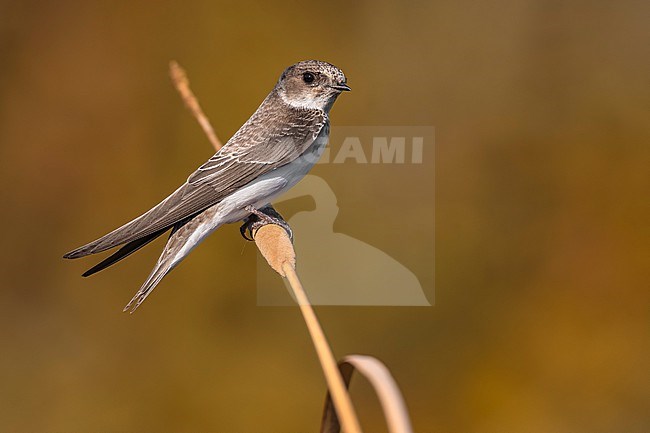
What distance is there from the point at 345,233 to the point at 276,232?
106 cm

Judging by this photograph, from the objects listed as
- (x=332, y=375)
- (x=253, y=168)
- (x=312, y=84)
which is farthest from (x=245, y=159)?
(x=332, y=375)

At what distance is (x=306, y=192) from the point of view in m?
1.84

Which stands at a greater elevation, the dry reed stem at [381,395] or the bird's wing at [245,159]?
the bird's wing at [245,159]

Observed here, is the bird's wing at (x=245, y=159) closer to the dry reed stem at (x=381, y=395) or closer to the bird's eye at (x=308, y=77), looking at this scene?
the bird's eye at (x=308, y=77)

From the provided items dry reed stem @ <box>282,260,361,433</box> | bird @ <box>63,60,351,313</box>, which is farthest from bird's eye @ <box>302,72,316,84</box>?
dry reed stem @ <box>282,260,361,433</box>

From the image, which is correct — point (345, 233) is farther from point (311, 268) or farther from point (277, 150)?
point (277, 150)

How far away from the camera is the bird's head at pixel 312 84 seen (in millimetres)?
1514

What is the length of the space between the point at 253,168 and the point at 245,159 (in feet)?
0.10

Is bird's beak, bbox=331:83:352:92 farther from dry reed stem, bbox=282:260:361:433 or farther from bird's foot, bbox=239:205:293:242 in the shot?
dry reed stem, bbox=282:260:361:433

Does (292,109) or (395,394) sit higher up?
(292,109)

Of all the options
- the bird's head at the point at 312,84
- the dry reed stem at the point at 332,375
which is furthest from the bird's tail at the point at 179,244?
the dry reed stem at the point at 332,375

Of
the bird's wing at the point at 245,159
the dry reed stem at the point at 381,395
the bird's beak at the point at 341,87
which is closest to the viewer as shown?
the dry reed stem at the point at 381,395

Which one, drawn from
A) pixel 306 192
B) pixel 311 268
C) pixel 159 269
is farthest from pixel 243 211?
pixel 311 268

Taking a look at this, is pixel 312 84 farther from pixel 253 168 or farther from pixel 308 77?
pixel 253 168
